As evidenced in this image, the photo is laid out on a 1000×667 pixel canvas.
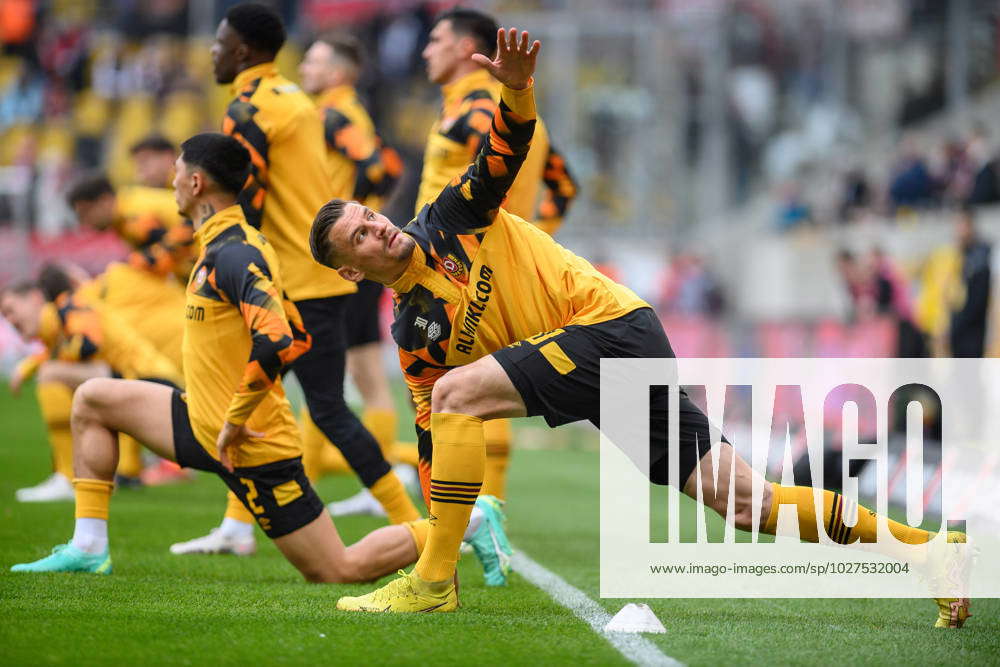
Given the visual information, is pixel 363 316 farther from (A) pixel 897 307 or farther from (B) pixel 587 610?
(A) pixel 897 307

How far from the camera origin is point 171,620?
5.13m

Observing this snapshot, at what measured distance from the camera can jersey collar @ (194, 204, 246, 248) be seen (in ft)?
19.6

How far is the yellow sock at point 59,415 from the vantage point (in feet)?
31.5

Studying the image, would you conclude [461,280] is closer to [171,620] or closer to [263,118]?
[171,620]

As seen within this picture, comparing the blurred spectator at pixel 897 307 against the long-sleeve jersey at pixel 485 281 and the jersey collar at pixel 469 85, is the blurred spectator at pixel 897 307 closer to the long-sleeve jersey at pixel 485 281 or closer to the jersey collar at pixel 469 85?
the jersey collar at pixel 469 85

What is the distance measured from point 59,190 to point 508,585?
18.4 meters

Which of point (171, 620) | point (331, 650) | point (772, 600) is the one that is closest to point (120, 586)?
point (171, 620)

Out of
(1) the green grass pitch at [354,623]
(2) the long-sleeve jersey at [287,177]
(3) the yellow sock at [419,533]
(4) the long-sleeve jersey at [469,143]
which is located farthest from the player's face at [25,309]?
(3) the yellow sock at [419,533]

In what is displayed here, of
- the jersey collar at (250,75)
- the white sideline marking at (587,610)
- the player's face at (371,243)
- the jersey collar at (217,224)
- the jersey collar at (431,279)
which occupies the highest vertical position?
the jersey collar at (250,75)

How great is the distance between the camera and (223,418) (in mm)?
5883

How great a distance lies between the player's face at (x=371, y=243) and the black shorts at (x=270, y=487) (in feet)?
3.59

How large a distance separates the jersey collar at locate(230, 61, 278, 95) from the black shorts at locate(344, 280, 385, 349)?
1895 mm

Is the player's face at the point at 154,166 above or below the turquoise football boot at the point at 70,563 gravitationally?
above

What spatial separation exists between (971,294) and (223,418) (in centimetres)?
971
